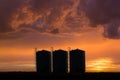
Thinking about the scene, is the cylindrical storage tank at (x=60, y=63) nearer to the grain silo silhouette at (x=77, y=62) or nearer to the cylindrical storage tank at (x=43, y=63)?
the cylindrical storage tank at (x=43, y=63)

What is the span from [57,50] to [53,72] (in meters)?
13.5

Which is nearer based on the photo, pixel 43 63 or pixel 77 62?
pixel 77 62

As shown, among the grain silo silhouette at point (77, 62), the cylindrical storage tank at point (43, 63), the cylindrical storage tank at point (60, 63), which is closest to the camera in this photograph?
the grain silo silhouette at point (77, 62)

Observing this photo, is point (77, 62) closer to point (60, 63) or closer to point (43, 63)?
point (60, 63)

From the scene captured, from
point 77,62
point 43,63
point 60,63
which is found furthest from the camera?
point 43,63

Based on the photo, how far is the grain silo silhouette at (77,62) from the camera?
171000mm

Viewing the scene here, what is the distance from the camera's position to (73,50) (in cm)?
17512

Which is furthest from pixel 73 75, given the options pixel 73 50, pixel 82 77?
pixel 73 50

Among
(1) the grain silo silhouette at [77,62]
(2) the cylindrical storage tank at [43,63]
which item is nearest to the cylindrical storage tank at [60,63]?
(2) the cylindrical storage tank at [43,63]

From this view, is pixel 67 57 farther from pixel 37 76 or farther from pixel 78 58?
pixel 37 76

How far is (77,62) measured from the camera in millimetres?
171125

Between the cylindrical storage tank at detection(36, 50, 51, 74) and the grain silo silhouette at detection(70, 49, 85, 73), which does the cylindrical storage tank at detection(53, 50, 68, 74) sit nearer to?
the cylindrical storage tank at detection(36, 50, 51, 74)

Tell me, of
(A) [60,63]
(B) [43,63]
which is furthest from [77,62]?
(B) [43,63]

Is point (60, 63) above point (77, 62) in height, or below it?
below
